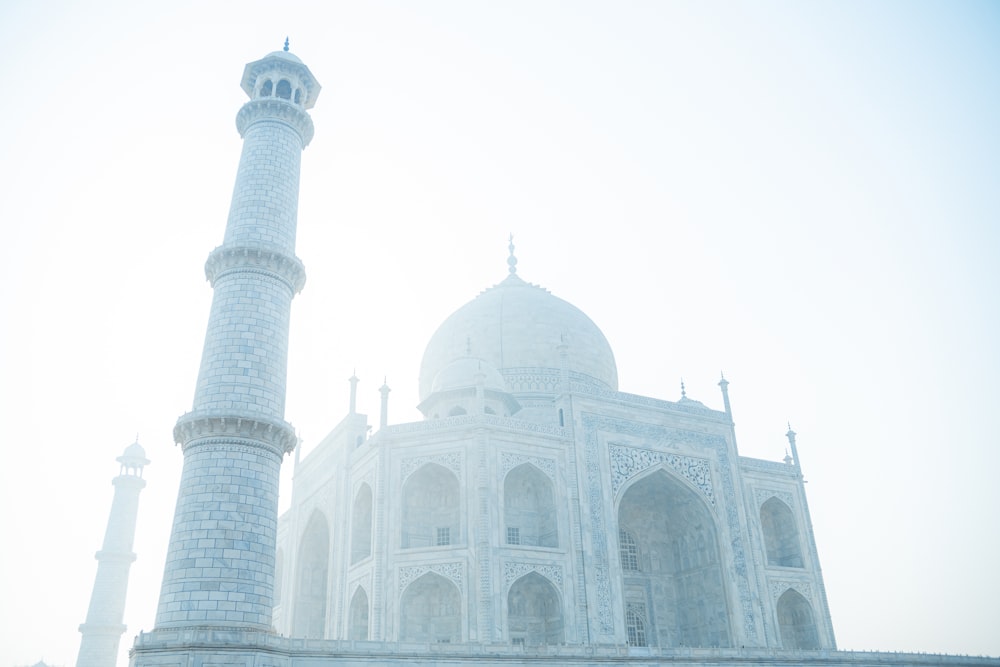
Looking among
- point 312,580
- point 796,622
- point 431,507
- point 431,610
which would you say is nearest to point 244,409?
point 431,610

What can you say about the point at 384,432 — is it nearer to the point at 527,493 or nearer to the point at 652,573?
the point at 527,493

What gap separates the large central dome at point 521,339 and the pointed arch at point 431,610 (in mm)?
9358

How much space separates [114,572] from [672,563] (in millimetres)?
19770

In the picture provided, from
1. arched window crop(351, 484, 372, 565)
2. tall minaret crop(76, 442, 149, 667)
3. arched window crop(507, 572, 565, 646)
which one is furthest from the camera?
tall minaret crop(76, 442, 149, 667)

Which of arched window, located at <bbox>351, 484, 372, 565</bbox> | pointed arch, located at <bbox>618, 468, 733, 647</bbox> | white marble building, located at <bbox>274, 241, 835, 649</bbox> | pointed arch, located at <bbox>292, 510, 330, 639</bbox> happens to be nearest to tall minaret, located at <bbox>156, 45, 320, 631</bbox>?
white marble building, located at <bbox>274, 241, 835, 649</bbox>

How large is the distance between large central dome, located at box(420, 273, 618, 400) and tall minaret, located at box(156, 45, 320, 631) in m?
13.6

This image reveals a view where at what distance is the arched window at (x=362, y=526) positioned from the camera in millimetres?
21797

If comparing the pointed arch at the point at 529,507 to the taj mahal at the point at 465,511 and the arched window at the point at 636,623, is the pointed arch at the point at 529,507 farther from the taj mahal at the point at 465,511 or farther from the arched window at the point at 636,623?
the arched window at the point at 636,623

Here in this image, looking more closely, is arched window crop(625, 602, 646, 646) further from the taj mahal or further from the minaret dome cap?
the minaret dome cap

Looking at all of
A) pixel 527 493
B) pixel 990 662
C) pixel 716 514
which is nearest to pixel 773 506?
pixel 716 514

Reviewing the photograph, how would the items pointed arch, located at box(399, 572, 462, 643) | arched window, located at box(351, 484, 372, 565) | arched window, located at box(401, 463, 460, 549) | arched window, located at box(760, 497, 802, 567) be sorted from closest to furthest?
pointed arch, located at box(399, 572, 462, 643) → arched window, located at box(401, 463, 460, 549) → arched window, located at box(351, 484, 372, 565) → arched window, located at box(760, 497, 802, 567)

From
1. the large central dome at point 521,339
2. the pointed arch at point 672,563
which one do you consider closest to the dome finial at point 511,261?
the large central dome at point 521,339

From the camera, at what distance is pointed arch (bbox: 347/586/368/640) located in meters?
20.9

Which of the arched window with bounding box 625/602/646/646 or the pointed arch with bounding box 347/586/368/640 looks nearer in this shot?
the pointed arch with bounding box 347/586/368/640
